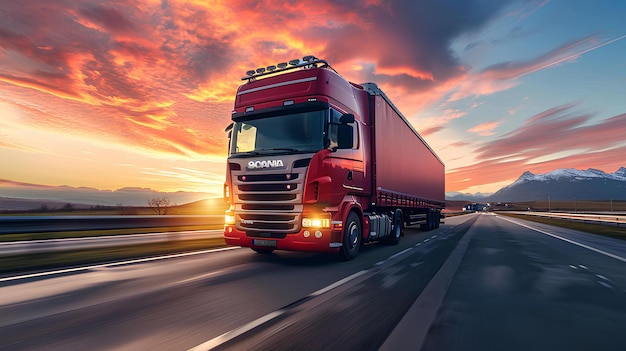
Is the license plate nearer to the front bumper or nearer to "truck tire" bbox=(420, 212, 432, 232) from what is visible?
the front bumper

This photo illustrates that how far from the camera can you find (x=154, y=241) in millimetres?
12227

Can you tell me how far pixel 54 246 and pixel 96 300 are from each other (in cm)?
592

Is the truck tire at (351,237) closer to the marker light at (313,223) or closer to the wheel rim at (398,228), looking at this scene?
the marker light at (313,223)

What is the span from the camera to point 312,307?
4.25 meters

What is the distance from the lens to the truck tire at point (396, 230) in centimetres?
1157

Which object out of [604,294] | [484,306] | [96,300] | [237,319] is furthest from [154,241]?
[604,294]

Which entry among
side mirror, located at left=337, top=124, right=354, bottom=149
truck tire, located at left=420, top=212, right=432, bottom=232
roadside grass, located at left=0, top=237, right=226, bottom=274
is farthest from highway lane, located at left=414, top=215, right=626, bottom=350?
truck tire, located at left=420, top=212, right=432, bottom=232

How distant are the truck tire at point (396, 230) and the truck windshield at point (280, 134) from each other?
5415 millimetres

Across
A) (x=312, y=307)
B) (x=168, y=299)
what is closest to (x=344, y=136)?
(x=312, y=307)

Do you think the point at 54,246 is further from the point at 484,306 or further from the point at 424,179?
the point at 424,179

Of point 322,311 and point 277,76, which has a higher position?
point 277,76

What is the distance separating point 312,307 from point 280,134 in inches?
176

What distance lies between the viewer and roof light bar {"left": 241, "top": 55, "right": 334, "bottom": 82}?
831cm

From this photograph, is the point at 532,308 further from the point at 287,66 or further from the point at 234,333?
the point at 287,66
